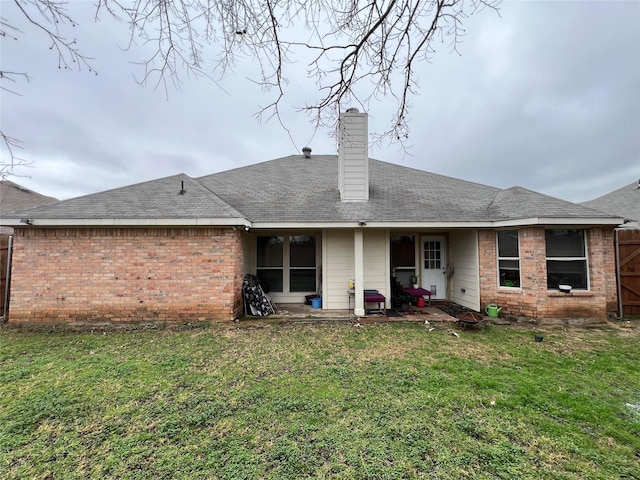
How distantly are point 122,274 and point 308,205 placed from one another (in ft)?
17.4

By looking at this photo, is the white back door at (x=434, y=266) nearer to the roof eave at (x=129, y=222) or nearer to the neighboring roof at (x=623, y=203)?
the roof eave at (x=129, y=222)

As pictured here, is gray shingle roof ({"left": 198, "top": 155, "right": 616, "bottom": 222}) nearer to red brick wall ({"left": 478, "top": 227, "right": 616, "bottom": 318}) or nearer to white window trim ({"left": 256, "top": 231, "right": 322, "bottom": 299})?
red brick wall ({"left": 478, "top": 227, "right": 616, "bottom": 318})

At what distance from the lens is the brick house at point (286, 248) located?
647cm

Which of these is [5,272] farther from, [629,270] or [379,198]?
[629,270]

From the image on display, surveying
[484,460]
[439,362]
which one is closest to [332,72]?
[484,460]

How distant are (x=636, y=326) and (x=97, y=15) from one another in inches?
448

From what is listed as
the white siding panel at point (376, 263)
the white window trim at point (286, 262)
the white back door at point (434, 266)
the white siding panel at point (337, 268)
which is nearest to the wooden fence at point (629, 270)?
the white back door at point (434, 266)

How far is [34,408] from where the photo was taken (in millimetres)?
3078

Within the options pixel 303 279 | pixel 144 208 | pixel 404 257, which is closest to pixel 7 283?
pixel 144 208

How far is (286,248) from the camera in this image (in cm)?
904

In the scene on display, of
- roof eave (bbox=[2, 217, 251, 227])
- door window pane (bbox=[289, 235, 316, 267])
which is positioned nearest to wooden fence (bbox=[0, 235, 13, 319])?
roof eave (bbox=[2, 217, 251, 227])

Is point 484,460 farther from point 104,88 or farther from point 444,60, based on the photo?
point 104,88

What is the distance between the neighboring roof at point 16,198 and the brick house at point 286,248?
7226 millimetres

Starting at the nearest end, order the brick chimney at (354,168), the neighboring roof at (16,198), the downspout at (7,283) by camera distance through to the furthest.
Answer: the downspout at (7,283), the brick chimney at (354,168), the neighboring roof at (16,198)
